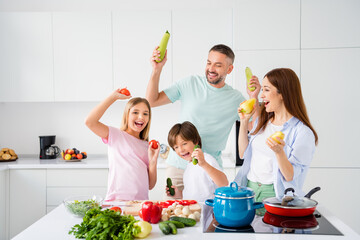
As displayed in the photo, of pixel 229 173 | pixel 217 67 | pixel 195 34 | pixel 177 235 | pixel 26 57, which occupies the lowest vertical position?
pixel 229 173

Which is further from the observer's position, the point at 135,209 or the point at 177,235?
the point at 135,209

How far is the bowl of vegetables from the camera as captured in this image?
164cm

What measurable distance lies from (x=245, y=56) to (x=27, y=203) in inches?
96.8

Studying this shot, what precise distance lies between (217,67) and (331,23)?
4.71 feet

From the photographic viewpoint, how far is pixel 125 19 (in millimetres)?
3766

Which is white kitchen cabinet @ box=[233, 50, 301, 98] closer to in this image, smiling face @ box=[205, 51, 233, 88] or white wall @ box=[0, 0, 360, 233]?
white wall @ box=[0, 0, 360, 233]

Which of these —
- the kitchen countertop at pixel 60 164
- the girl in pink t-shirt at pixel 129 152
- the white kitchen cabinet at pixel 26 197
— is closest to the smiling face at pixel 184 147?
the girl in pink t-shirt at pixel 129 152

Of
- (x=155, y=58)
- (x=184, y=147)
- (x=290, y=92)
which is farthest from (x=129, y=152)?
(x=290, y=92)

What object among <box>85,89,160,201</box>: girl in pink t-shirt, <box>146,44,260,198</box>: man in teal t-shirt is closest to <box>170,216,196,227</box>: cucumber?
<box>85,89,160,201</box>: girl in pink t-shirt

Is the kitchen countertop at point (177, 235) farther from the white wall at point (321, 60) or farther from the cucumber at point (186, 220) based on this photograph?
the white wall at point (321, 60)

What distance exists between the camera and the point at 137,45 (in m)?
3.78

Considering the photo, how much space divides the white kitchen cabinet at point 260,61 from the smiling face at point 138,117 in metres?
1.32

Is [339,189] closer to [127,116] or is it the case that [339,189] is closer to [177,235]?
[127,116]

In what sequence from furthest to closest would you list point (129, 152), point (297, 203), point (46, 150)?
point (46, 150), point (129, 152), point (297, 203)
